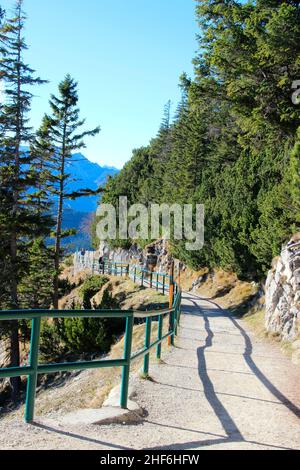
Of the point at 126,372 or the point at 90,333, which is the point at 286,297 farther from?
the point at 90,333

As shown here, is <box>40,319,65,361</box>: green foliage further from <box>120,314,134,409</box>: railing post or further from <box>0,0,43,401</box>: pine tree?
<box>120,314,134,409</box>: railing post

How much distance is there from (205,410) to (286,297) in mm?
8546

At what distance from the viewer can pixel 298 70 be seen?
53.1 ft

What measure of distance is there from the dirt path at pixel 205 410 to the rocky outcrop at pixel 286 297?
1470 mm

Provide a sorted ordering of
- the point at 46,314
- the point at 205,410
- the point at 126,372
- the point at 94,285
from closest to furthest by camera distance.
Result: the point at 46,314 < the point at 126,372 < the point at 205,410 < the point at 94,285

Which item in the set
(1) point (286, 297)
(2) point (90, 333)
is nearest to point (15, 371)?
(1) point (286, 297)

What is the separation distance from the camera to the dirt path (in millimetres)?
4501

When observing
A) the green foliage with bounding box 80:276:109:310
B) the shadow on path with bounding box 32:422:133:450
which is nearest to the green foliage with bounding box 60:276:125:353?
the green foliage with bounding box 80:276:109:310

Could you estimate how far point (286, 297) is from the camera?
13852mm

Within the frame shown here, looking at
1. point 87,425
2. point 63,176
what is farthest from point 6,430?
point 63,176

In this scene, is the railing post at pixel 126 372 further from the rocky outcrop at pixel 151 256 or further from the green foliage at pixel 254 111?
the rocky outcrop at pixel 151 256

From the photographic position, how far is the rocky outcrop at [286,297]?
1286 centimetres

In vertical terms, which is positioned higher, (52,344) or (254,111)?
(254,111)

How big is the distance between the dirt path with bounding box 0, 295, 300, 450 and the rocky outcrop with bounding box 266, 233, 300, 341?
57.9 inches
